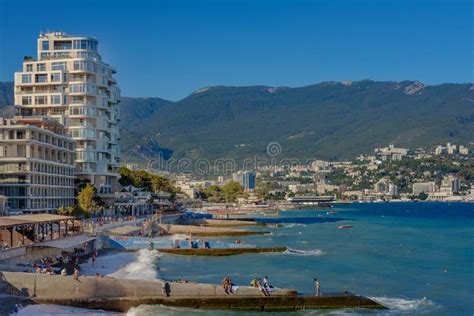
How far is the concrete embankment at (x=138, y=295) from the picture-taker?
1325 inches

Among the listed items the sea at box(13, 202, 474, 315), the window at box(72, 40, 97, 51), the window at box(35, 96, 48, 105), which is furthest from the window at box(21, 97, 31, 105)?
the sea at box(13, 202, 474, 315)

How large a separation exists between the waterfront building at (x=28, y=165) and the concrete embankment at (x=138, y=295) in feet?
103

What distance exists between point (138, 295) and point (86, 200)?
45012mm

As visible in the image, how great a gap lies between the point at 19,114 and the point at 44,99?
3.46m

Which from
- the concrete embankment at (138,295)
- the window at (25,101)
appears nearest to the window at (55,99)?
the window at (25,101)

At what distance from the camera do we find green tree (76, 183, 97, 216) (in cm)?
7781

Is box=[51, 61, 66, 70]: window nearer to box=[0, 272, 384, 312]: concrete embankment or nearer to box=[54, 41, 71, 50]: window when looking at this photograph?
box=[54, 41, 71, 50]: window

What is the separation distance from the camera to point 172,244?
62562 millimetres

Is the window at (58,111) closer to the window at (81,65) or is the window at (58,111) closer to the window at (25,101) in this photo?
the window at (25,101)

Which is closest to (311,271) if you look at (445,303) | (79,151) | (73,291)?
(445,303)

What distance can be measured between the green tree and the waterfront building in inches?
120

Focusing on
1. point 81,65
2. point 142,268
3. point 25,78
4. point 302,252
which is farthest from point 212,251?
point 25,78

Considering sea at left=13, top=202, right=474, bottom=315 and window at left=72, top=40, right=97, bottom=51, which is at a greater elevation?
window at left=72, top=40, right=97, bottom=51

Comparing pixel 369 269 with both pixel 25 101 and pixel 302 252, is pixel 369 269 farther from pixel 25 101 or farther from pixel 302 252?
pixel 25 101
